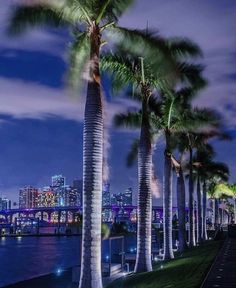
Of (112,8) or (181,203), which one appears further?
(181,203)

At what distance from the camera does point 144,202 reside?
26.0m

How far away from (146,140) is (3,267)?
70245mm

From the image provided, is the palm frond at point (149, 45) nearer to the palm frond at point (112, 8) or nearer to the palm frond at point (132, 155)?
the palm frond at point (112, 8)

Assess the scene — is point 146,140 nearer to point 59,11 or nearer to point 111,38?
point 111,38

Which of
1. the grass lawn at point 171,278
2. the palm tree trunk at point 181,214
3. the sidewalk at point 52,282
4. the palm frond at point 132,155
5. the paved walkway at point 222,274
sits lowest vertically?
the sidewalk at point 52,282

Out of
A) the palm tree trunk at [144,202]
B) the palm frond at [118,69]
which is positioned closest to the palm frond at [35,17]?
the palm frond at [118,69]

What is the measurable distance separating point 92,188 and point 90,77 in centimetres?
356

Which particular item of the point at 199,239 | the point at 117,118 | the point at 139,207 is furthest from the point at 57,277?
the point at 199,239

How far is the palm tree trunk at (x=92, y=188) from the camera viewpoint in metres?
17.1

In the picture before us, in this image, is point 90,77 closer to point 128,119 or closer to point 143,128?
point 143,128

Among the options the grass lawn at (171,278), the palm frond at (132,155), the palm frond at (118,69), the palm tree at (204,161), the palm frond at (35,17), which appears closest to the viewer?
the palm frond at (35,17)

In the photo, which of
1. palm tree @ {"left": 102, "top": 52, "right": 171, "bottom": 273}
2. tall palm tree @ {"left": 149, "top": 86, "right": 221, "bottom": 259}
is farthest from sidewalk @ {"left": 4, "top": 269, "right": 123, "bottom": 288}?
tall palm tree @ {"left": 149, "top": 86, "right": 221, "bottom": 259}

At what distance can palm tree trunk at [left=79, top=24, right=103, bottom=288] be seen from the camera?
17094 mm

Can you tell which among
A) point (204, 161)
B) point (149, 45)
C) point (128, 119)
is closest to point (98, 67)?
point (149, 45)
